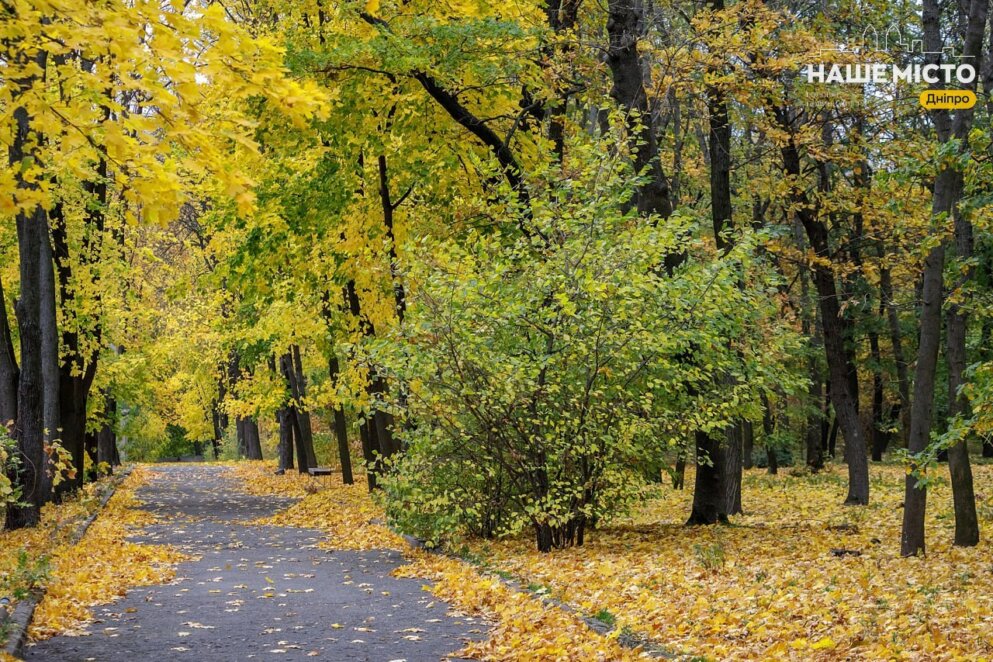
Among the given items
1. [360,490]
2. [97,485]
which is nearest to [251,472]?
[97,485]

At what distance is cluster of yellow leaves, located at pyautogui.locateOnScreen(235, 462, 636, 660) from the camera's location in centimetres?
720

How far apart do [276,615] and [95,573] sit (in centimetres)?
370

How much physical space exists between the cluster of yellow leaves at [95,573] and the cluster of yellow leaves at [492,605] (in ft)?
9.69

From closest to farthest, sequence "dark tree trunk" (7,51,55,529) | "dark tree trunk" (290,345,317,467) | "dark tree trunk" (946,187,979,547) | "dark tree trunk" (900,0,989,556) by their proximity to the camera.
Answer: "dark tree trunk" (900,0,989,556), "dark tree trunk" (946,187,979,547), "dark tree trunk" (7,51,55,529), "dark tree trunk" (290,345,317,467)

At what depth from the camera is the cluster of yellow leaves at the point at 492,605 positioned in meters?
7.20

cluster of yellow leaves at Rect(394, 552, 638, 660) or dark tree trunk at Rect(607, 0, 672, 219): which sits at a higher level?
dark tree trunk at Rect(607, 0, 672, 219)

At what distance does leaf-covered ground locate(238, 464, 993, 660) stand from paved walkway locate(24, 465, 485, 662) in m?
0.52

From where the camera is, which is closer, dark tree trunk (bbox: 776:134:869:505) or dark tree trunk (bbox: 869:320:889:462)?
dark tree trunk (bbox: 776:134:869:505)

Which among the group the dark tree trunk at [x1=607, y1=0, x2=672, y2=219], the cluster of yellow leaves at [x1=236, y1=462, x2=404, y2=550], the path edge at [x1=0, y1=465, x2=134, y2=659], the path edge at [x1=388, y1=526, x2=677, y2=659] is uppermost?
the dark tree trunk at [x1=607, y1=0, x2=672, y2=219]

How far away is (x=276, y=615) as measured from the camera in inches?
370

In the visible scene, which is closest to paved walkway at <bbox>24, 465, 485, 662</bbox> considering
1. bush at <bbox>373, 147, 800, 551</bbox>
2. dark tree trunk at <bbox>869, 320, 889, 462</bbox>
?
bush at <bbox>373, 147, 800, 551</bbox>

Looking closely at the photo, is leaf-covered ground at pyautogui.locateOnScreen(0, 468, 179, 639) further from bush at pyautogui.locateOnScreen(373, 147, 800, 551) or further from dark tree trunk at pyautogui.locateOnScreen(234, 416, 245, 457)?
dark tree trunk at pyautogui.locateOnScreen(234, 416, 245, 457)

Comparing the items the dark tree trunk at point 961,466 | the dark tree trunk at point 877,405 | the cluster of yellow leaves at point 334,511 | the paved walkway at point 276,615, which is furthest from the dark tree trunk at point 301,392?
the dark tree trunk at point 961,466

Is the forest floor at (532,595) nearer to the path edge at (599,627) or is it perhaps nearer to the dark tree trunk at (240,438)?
the path edge at (599,627)
